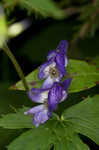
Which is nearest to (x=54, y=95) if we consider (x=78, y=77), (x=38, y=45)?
(x=78, y=77)

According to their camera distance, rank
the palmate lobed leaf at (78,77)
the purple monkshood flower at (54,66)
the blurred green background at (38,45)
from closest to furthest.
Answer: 1. the purple monkshood flower at (54,66)
2. the palmate lobed leaf at (78,77)
3. the blurred green background at (38,45)

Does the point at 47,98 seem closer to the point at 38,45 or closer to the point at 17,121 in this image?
the point at 17,121

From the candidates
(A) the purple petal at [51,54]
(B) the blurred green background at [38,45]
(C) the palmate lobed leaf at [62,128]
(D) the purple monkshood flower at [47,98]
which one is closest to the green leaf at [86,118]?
(C) the palmate lobed leaf at [62,128]

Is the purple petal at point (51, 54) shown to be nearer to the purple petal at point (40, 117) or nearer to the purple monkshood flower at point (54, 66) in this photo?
the purple monkshood flower at point (54, 66)

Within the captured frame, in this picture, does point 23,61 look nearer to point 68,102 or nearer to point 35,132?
point 68,102

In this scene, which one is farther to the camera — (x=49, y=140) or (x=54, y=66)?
(x=54, y=66)
